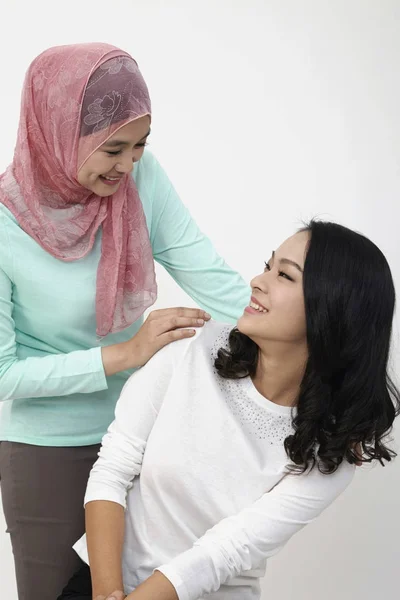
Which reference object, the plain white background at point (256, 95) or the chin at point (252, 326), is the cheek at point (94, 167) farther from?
the plain white background at point (256, 95)

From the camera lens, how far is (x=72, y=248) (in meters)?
1.92

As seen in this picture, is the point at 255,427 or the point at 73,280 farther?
the point at 73,280

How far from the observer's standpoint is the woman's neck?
176 centimetres

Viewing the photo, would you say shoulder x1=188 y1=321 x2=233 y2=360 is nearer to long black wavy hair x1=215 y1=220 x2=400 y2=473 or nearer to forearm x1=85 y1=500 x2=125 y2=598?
long black wavy hair x1=215 y1=220 x2=400 y2=473

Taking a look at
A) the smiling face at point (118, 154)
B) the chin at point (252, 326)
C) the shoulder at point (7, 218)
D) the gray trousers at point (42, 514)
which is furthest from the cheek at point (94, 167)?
the gray trousers at point (42, 514)

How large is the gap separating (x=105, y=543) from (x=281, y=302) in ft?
1.80

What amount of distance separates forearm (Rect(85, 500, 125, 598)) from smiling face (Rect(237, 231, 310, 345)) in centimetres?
42

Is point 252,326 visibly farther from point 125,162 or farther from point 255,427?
point 125,162

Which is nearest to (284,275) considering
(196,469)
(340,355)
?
(340,355)

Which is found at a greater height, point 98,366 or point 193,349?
point 193,349

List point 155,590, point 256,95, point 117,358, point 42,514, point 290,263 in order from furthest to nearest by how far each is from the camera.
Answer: point 256,95
point 42,514
point 117,358
point 290,263
point 155,590

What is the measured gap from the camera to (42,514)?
1.91 meters

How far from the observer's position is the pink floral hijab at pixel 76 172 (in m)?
1.78

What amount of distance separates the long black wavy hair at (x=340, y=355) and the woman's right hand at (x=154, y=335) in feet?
0.30
